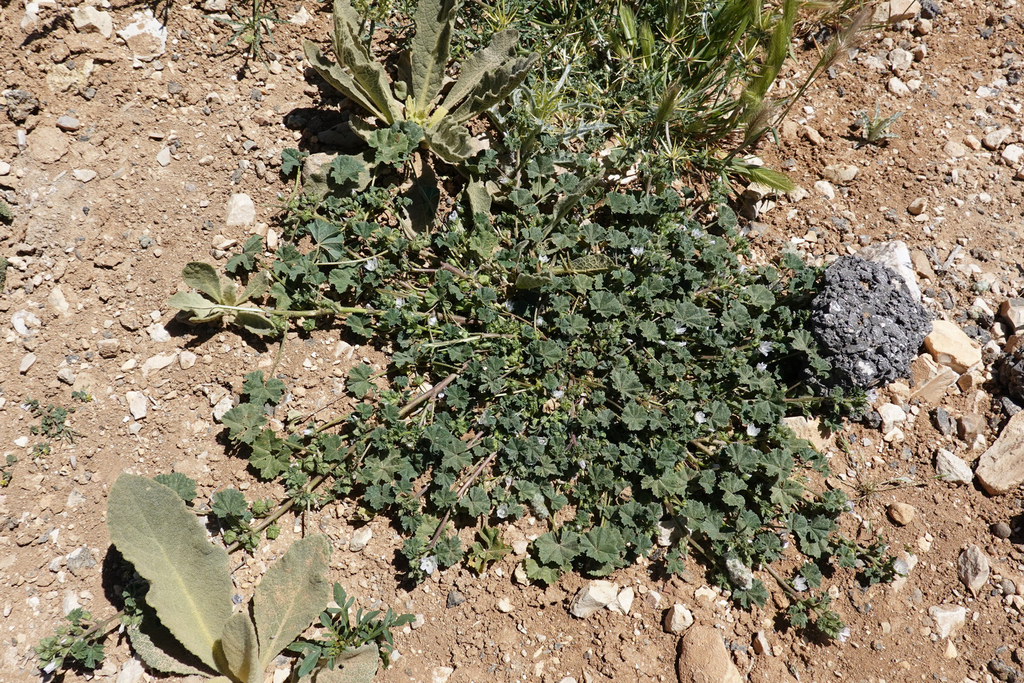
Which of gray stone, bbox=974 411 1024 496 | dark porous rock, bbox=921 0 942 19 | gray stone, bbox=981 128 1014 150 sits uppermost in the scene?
dark porous rock, bbox=921 0 942 19

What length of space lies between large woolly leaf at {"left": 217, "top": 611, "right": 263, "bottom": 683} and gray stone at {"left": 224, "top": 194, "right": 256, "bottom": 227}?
181cm

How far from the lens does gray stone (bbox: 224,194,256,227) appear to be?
322cm

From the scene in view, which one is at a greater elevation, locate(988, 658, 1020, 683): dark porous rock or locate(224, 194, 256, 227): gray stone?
locate(224, 194, 256, 227): gray stone

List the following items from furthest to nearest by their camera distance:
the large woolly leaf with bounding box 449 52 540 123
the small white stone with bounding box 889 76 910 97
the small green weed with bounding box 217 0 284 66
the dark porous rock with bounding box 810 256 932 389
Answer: the small white stone with bounding box 889 76 910 97, the small green weed with bounding box 217 0 284 66, the large woolly leaf with bounding box 449 52 540 123, the dark porous rock with bounding box 810 256 932 389

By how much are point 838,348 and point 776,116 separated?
1.56m

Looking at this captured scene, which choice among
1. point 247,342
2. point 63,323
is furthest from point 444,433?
point 63,323

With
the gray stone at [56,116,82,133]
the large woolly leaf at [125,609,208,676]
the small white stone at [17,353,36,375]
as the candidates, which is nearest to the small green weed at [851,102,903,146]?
the gray stone at [56,116,82,133]

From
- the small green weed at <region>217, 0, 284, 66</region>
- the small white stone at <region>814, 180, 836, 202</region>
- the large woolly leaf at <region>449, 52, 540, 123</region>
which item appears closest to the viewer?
the large woolly leaf at <region>449, 52, 540, 123</region>

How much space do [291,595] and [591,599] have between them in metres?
1.27

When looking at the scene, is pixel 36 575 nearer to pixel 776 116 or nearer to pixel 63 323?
pixel 63 323

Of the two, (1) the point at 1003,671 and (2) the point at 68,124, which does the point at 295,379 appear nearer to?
(2) the point at 68,124

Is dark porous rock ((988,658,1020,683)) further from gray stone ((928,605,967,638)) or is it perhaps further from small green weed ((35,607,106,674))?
small green weed ((35,607,106,674))

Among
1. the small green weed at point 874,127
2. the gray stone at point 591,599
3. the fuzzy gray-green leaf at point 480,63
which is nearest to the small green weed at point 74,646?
the gray stone at point 591,599

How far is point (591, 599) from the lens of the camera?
287cm
